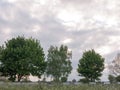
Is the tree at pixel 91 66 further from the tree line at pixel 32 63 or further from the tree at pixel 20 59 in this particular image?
the tree at pixel 20 59

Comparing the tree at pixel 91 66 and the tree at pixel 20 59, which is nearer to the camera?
the tree at pixel 20 59

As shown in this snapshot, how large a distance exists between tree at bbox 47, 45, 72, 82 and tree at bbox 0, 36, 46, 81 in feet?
16.1

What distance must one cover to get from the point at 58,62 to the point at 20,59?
1573cm

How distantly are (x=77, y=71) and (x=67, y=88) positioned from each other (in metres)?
76.4

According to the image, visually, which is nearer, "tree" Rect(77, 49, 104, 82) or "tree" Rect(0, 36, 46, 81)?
"tree" Rect(0, 36, 46, 81)

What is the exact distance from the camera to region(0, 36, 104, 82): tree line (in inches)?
3398

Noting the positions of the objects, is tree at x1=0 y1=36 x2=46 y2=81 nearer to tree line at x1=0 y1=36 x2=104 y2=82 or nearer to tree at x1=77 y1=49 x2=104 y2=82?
tree line at x1=0 y1=36 x2=104 y2=82

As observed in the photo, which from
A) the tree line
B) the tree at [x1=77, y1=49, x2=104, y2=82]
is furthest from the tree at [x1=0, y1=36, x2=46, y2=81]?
the tree at [x1=77, y1=49, x2=104, y2=82]

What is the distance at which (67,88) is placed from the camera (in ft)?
46.7

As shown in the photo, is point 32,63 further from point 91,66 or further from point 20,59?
point 91,66

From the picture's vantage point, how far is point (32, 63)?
8850 centimetres

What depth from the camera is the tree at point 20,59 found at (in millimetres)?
85938

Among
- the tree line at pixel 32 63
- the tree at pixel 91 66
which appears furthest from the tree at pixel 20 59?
the tree at pixel 91 66

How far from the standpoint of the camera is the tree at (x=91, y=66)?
88.2m
